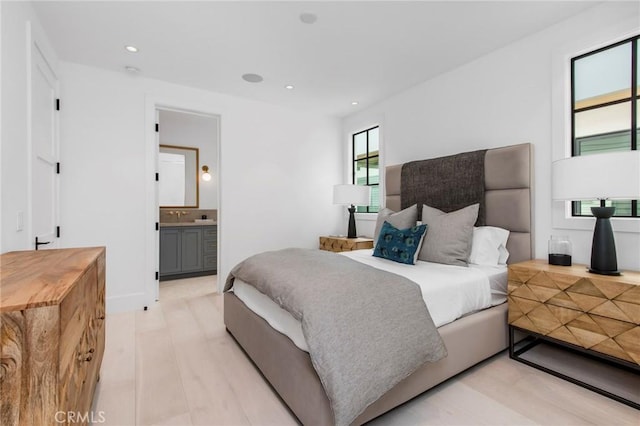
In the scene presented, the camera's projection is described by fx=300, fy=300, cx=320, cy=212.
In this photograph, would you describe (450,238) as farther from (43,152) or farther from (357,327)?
(43,152)

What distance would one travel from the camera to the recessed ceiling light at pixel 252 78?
134 inches

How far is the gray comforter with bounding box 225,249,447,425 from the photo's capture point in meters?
1.34

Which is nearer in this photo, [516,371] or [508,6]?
[516,371]

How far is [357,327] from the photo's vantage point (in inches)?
58.1

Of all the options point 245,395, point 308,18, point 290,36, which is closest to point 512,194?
point 308,18

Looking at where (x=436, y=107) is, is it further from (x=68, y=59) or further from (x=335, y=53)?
(x=68, y=59)

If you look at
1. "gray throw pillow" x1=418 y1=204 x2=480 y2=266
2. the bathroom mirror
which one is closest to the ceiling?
"gray throw pillow" x1=418 y1=204 x2=480 y2=266

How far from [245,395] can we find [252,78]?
124 inches

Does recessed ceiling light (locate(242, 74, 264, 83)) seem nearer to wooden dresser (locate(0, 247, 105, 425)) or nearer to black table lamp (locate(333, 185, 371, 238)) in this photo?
Result: black table lamp (locate(333, 185, 371, 238))

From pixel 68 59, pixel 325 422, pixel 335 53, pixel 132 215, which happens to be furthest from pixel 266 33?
pixel 325 422

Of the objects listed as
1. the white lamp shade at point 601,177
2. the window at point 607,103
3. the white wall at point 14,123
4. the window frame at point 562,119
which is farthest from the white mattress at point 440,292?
the white wall at point 14,123

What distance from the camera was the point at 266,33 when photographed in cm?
259

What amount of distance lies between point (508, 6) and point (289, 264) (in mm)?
2518

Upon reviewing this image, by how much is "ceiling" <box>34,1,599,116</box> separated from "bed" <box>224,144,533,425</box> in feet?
3.40
